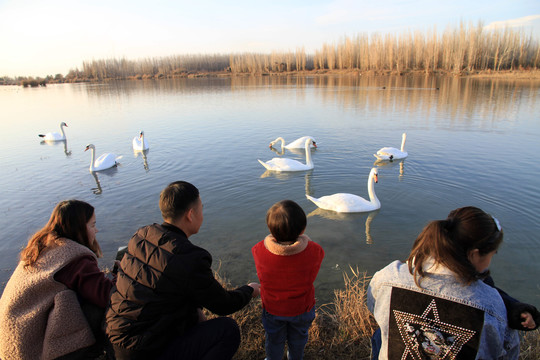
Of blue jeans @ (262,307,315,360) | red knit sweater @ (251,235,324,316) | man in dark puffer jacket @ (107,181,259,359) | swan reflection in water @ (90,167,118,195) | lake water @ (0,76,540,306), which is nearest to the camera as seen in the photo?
man in dark puffer jacket @ (107,181,259,359)

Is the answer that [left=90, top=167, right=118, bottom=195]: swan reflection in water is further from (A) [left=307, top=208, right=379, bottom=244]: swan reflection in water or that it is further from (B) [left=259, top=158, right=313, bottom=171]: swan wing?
(A) [left=307, top=208, right=379, bottom=244]: swan reflection in water

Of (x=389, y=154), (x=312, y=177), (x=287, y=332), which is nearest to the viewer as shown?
(x=287, y=332)

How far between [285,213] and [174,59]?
111m

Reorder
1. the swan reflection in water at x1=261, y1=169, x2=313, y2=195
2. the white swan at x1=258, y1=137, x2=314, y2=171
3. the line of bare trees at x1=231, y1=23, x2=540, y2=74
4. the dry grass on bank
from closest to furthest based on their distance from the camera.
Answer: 1. the dry grass on bank
2. the swan reflection in water at x1=261, y1=169, x2=313, y2=195
3. the white swan at x1=258, y1=137, x2=314, y2=171
4. the line of bare trees at x1=231, y1=23, x2=540, y2=74

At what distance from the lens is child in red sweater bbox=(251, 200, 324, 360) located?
237 centimetres

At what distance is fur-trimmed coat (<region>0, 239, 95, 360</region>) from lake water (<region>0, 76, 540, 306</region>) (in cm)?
311

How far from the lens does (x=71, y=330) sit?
2.26m

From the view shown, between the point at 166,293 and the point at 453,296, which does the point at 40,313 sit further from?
the point at 453,296

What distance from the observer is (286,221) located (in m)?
2.31

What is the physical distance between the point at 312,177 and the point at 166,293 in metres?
8.24

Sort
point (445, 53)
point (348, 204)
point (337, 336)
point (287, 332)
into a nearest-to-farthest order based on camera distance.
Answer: point (287, 332), point (337, 336), point (348, 204), point (445, 53)

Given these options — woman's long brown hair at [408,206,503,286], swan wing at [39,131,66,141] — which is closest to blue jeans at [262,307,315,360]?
woman's long brown hair at [408,206,503,286]

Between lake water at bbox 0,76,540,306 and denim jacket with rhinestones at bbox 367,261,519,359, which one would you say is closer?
denim jacket with rhinestones at bbox 367,261,519,359

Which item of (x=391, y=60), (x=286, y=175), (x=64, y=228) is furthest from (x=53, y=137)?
(x=391, y=60)
